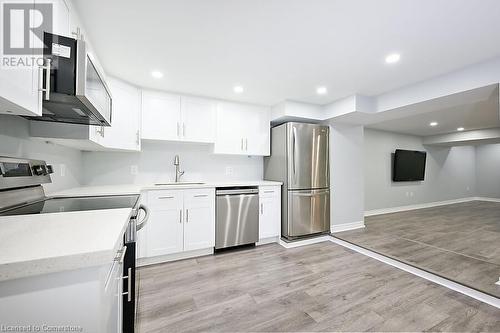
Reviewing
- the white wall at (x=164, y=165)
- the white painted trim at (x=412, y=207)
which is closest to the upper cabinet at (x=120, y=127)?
the white wall at (x=164, y=165)

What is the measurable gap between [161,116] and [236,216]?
175 cm

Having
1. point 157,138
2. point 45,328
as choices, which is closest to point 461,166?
point 157,138

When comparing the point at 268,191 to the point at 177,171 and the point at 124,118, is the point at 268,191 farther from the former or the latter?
the point at 124,118

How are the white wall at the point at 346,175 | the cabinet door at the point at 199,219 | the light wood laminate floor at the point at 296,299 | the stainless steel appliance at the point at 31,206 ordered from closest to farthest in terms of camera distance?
1. the stainless steel appliance at the point at 31,206
2. the light wood laminate floor at the point at 296,299
3. the cabinet door at the point at 199,219
4. the white wall at the point at 346,175

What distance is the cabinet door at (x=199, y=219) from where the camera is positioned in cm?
260

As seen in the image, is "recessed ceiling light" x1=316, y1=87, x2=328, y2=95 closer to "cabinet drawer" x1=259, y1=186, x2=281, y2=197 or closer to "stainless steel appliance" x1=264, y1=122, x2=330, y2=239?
"stainless steel appliance" x1=264, y1=122, x2=330, y2=239

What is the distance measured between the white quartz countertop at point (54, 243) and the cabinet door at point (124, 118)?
1545 mm

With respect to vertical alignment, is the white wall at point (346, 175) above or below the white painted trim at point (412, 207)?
above

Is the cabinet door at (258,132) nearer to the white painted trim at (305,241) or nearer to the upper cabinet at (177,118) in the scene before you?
the upper cabinet at (177,118)

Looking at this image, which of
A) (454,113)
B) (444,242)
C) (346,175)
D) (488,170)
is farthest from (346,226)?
(488,170)

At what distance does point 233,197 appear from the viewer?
286 centimetres

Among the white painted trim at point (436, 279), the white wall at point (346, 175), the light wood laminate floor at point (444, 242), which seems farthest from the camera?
the white wall at point (346, 175)

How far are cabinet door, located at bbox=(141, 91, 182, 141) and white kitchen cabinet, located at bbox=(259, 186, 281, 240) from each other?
5.05 ft

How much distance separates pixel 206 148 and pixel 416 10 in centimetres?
281
